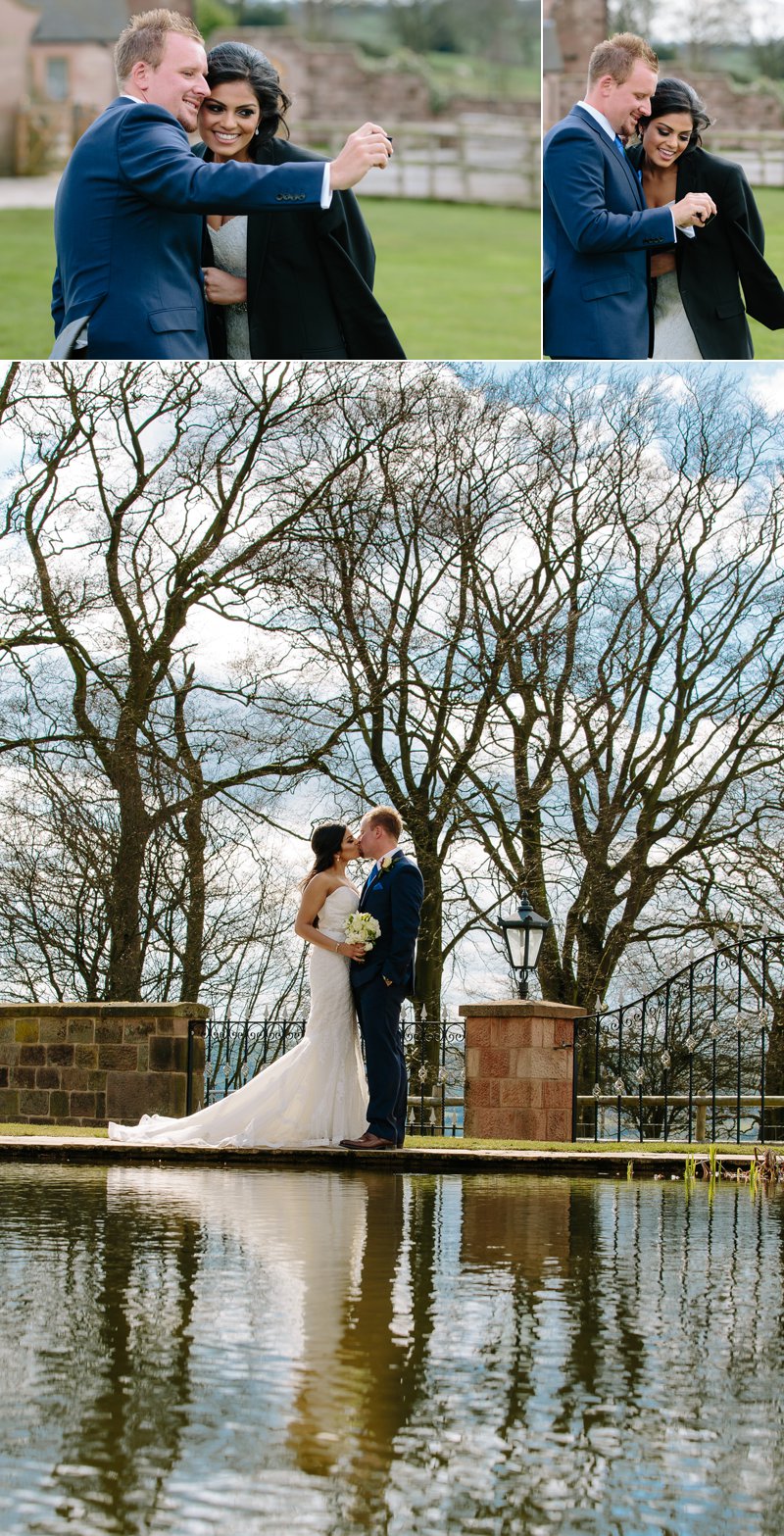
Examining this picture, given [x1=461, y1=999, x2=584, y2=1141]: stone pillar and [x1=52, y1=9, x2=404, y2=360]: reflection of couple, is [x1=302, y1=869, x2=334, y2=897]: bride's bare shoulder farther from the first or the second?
[x1=52, y1=9, x2=404, y2=360]: reflection of couple

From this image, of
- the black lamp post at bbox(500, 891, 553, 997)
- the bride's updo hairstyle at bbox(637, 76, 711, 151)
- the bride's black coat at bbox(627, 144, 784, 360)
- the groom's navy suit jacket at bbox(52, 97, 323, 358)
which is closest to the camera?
the groom's navy suit jacket at bbox(52, 97, 323, 358)

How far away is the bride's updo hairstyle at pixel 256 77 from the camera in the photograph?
11836mm

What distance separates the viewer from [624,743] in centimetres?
1750

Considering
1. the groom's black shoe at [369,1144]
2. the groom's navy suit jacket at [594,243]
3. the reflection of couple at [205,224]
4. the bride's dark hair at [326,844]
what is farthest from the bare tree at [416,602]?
the groom's black shoe at [369,1144]

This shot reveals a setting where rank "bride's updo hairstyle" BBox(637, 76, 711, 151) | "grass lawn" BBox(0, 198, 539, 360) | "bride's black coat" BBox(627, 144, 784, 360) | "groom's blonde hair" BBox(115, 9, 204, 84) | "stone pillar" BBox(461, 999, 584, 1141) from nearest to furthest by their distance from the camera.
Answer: "stone pillar" BBox(461, 999, 584, 1141), "groom's blonde hair" BBox(115, 9, 204, 84), "bride's updo hairstyle" BBox(637, 76, 711, 151), "bride's black coat" BBox(627, 144, 784, 360), "grass lawn" BBox(0, 198, 539, 360)

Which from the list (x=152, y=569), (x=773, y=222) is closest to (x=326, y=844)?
(x=773, y=222)

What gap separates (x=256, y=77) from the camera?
40.2 feet

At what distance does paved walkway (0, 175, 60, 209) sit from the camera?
14.6 m

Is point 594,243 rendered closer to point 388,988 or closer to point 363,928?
point 363,928

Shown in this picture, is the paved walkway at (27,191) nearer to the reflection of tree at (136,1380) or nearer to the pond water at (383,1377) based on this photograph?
the pond water at (383,1377)

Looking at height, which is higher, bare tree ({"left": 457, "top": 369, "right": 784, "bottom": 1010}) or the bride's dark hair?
bare tree ({"left": 457, "top": 369, "right": 784, "bottom": 1010})

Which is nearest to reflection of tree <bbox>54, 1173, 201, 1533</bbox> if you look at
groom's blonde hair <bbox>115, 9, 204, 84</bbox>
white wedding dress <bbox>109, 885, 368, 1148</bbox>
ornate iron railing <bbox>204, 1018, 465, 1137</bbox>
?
white wedding dress <bbox>109, 885, 368, 1148</bbox>

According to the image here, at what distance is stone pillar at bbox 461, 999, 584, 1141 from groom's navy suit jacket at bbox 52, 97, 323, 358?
4.38 m

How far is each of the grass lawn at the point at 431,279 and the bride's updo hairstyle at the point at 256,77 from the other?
Answer: 298cm
